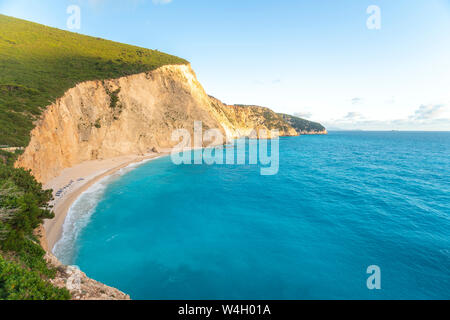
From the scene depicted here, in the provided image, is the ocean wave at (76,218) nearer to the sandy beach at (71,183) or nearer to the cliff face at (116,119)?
the sandy beach at (71,183)

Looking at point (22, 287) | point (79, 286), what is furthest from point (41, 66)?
point (22, 287)

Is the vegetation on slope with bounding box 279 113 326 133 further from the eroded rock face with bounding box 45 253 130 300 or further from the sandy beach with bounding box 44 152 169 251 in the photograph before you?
the eroded rock face with bounding box 45 253 130 300

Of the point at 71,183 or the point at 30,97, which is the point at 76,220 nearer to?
the point at 71,183

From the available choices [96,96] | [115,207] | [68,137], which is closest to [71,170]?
[68,137]

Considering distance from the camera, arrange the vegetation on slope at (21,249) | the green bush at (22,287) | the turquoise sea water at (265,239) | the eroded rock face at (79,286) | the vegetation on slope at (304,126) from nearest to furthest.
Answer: the green bush at (22,287) → the vegetation on slope at (21,249) → the eroded rock face at (79,286) → the turquoise sea water at (265,239) → the vegetation on slope at (304,126)

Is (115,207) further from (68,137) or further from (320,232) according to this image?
(320,232)

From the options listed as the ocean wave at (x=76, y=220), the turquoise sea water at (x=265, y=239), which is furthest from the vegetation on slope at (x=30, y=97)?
the turquoise sea water at (x=265, y=239)

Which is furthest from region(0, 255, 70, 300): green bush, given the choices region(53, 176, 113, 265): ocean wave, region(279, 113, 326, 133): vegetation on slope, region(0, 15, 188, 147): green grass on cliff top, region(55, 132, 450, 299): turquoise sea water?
region(279, 113, 326, 133): vegetation on slope
